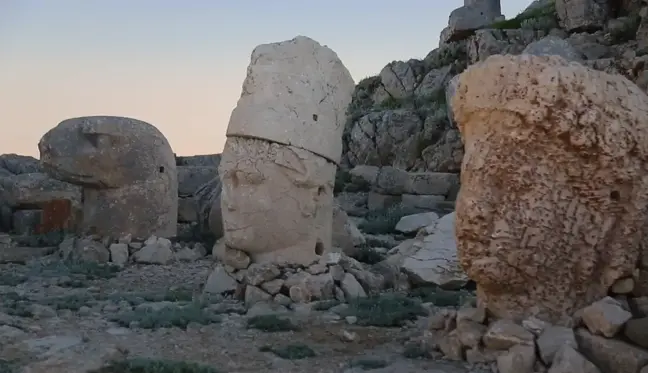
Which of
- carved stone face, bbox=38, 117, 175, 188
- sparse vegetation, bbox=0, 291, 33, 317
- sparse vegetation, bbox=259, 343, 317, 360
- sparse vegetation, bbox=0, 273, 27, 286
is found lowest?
sparse vegetation, bbox=259, 343, 317, 360

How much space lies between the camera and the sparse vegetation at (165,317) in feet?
18.2

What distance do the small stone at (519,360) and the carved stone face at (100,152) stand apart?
639 centimetres

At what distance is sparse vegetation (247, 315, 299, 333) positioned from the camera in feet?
18.1

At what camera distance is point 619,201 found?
4508 millimetres

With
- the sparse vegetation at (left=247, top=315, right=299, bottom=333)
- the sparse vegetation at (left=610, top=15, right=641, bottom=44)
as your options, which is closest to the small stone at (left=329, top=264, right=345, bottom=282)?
the sparse vegetation at (left=247, top=315, right=299, bottom=333)

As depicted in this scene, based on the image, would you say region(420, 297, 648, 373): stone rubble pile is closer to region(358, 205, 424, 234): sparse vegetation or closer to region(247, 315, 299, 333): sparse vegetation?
region(247, 315, 299, 333): sparse vegetation

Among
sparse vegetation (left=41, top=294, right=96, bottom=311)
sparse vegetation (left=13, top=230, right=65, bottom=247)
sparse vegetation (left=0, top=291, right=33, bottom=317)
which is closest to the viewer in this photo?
sparse vegetation (left=0, top=291, right=33, bottom=317)

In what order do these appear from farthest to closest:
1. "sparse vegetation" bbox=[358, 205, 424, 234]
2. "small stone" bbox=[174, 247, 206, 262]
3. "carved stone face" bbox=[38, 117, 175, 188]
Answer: "sparse vegetation" bbox=[358, 205, 424, 234] → "carved stone face" bbox=[38, 117, 175, 188] → "small stone" bbox=[174, 247, 206, 262]

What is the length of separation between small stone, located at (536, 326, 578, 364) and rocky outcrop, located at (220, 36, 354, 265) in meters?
3.07

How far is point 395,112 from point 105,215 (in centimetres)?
1638

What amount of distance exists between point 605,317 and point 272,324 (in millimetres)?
2350

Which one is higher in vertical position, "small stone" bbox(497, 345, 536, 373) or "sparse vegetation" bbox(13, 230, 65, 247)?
"sparse vegetation" bbox(13, 230, 65, 247)

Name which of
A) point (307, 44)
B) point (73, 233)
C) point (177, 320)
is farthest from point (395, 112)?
point (177, 320)

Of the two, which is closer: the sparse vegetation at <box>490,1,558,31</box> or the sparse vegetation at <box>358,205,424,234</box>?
the sparse vegetation at <box>358,205,424,234</box>
